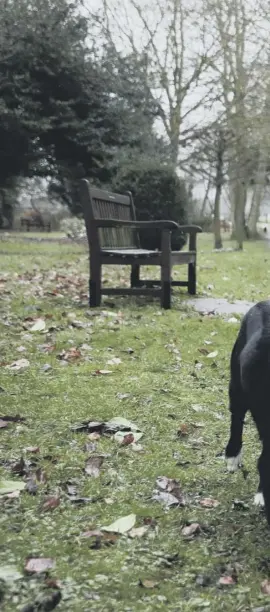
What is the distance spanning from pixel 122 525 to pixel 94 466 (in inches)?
24.1

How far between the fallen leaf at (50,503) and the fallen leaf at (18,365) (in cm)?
205

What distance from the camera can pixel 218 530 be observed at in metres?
2.47

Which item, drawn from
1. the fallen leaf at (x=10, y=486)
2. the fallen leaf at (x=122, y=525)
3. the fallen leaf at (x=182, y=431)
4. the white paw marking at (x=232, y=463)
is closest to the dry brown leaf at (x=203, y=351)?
the fallen leaf at (x=182, y=431)

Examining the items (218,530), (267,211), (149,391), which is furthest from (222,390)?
(267,211)

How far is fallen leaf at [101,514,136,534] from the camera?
2438mm

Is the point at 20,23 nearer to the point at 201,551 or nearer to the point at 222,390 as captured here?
the point at 222,390

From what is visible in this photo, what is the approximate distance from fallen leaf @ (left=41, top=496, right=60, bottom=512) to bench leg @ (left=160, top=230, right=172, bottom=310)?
14.9ft

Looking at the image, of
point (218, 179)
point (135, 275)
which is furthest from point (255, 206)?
point (135, 275)

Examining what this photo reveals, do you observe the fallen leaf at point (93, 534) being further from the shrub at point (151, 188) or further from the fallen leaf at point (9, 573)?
the shrub at point (151, 188)

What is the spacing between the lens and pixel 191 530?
245 centimetres

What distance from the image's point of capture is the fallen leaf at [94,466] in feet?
9.79

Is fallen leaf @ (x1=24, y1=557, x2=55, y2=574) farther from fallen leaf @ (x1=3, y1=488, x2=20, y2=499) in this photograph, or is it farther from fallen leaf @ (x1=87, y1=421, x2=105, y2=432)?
fallen leaf @ (x1=87, y1=421, x2=105, y2=432)

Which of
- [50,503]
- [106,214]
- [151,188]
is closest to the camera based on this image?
[50,503]

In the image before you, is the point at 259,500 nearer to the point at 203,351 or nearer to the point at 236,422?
the point at 236,422
